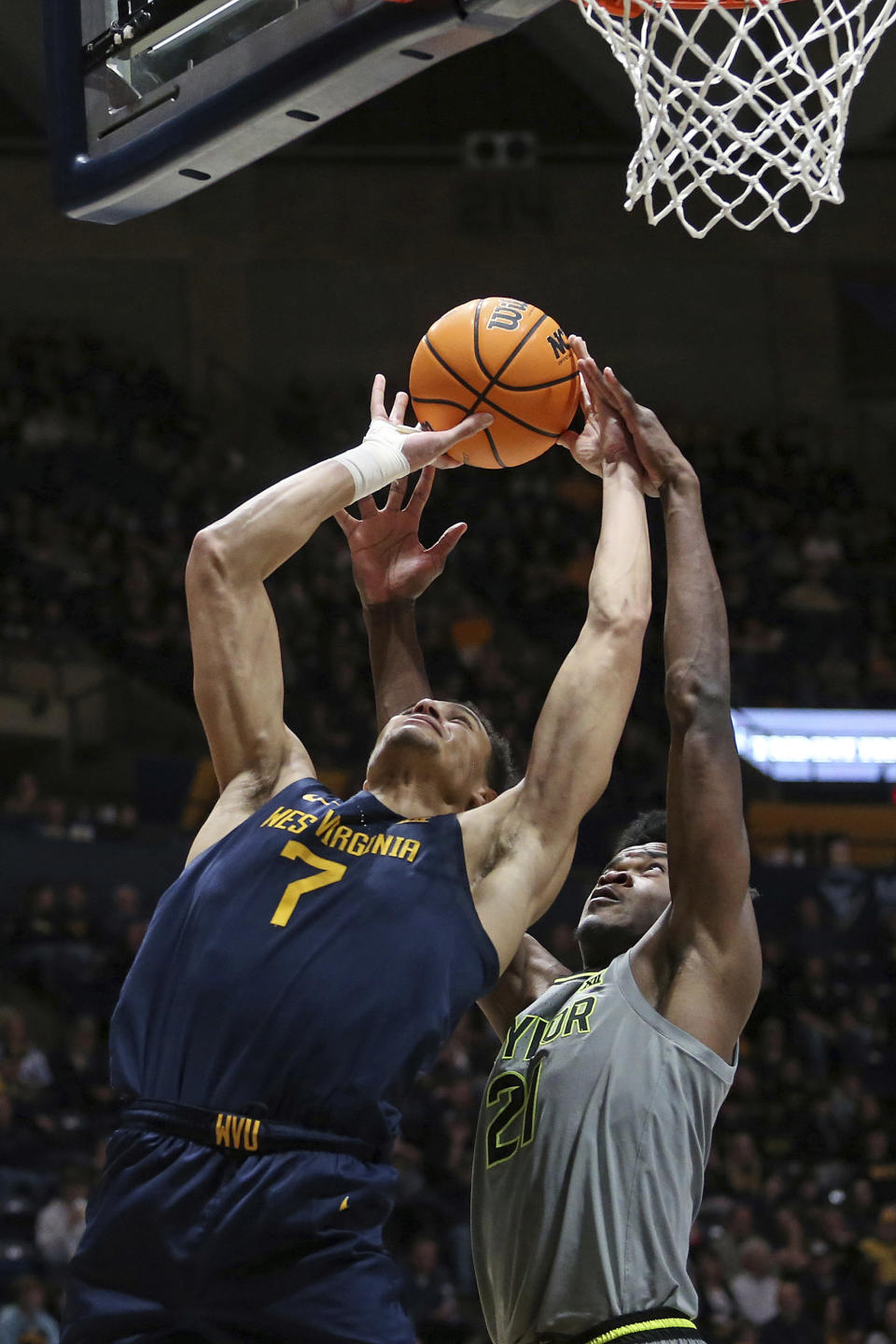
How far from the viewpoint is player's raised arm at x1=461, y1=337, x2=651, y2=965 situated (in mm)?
3070

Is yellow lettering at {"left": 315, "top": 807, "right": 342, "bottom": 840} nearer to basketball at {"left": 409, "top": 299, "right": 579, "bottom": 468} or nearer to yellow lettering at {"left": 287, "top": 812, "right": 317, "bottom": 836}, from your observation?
yellow lettering at {"left": 287, "top": 812, "right": 317, "bottom": 836}

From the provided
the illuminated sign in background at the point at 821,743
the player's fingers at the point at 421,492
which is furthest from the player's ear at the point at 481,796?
the illuminated sign in background at the point at 821,743

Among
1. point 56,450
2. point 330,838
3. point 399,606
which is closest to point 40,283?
point 56,450

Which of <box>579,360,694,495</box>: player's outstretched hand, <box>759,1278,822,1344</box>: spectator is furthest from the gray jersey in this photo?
<box>759,1278,822,1344</box>: spectator

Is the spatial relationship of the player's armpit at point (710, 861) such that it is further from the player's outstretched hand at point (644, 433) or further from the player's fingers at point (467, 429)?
the player's fingers at point (467, 429)

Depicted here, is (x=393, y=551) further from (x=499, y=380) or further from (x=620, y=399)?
(x=620, y=399)

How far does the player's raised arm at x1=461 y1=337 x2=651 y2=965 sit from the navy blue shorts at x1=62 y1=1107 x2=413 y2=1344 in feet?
1.92

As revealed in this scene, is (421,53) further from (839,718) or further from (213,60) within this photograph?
(839,718)

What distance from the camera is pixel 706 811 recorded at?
318 centimetres

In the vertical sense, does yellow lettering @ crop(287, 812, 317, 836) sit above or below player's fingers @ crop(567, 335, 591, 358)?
below

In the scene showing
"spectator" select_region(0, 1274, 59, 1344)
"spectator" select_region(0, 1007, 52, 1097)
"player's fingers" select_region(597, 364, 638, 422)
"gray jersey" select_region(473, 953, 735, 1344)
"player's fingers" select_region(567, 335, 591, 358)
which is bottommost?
"spectator" select_region(0, 1274, 59, 1344)

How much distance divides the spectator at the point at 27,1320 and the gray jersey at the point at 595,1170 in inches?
205

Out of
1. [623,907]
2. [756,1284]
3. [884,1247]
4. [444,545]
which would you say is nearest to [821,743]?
[884,1247]

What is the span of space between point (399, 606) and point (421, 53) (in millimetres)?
1472
